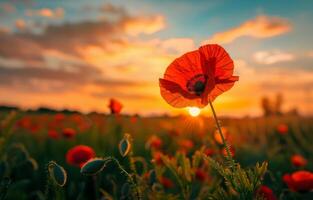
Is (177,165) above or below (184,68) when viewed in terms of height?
below

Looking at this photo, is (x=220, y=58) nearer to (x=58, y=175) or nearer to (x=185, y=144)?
(x=58, y=175)

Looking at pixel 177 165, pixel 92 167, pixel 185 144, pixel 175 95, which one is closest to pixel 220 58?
pixel 175 95

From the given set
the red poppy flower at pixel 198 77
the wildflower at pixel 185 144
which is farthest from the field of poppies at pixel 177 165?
the wildflower at pixel 185 144

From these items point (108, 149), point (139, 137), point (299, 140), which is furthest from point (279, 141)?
point (108, 149)

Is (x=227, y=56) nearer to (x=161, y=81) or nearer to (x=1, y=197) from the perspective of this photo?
(x=161, y=81)

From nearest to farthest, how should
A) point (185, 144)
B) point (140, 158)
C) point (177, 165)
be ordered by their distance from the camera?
point (140, 158) → point (177, 165) → point (185, 144)

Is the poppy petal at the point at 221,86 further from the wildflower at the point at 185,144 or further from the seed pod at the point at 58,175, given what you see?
the wildflower at the point at 185,144
